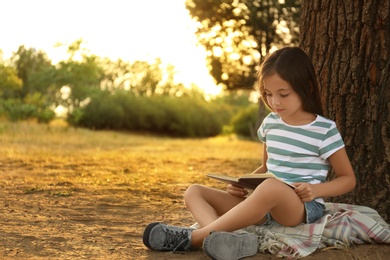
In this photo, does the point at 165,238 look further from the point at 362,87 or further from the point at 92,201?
the point at 92,201

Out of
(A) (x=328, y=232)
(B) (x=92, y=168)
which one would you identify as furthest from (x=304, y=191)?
(B) (x=92, y=168)

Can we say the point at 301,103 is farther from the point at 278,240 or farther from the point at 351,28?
the point at 351,28

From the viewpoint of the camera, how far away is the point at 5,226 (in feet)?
14.5

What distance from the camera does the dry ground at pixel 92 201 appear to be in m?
3.82

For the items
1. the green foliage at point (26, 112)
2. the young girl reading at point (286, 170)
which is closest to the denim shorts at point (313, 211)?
the young girl reading at point (286, 170)

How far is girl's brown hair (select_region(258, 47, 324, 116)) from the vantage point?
377 centimetres

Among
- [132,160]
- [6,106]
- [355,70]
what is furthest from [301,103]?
[6,106]

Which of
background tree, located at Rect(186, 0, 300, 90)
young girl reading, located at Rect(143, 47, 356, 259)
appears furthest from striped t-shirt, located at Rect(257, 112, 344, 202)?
background tree, located at Rect(186, 0, 300, 90)

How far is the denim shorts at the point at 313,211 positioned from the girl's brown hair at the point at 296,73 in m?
0.56

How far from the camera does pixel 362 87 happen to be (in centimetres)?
468

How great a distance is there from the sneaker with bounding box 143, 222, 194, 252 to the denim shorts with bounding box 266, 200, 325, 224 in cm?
70

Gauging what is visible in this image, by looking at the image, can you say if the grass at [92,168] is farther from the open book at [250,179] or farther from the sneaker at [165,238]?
the open book at [250,179]

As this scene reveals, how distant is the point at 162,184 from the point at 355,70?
312 centimetres

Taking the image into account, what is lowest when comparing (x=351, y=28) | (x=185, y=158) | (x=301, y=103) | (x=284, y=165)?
(x=185, y=158)
